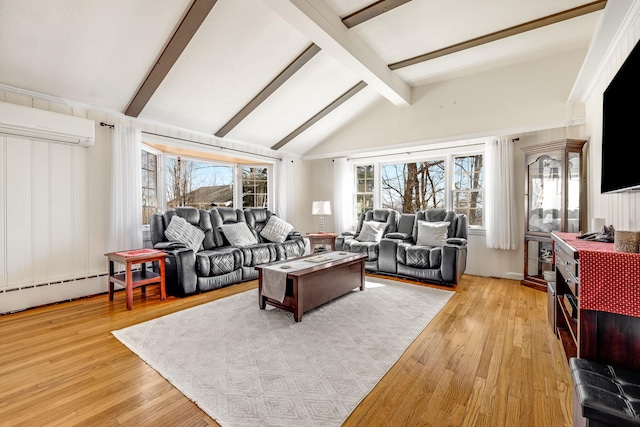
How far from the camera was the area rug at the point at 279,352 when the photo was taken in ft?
5.21

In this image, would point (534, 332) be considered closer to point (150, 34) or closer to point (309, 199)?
point (150, 34)

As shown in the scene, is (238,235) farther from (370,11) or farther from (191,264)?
(370,11)

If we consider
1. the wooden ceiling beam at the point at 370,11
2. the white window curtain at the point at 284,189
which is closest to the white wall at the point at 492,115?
the white window curtain at the point at 284,189

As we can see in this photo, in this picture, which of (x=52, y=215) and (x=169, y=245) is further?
(x=169, y=245)

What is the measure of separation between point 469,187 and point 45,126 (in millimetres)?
5687

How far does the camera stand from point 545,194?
3.88 m

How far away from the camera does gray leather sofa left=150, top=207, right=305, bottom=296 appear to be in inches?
138

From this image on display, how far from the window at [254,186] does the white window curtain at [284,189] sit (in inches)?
12.2

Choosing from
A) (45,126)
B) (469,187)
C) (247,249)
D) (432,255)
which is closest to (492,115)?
(469,187)

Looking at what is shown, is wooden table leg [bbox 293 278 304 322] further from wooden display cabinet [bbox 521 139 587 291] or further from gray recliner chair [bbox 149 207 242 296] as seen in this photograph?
wooden display cabinet [bbox 521 139 587 291]

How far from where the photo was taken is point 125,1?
2.48 m

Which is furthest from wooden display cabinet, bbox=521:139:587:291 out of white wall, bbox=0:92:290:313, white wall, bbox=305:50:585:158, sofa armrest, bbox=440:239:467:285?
white wall, bbox=0:92:290:313

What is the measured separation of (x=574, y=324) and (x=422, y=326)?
106 cm

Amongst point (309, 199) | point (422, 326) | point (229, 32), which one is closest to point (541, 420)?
point (422, 326)
